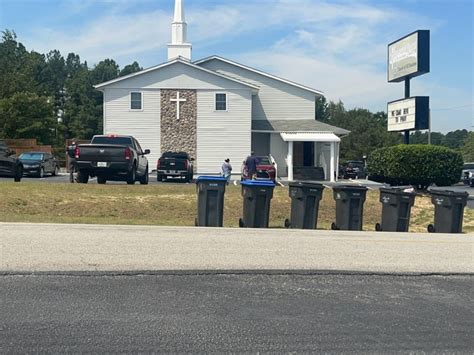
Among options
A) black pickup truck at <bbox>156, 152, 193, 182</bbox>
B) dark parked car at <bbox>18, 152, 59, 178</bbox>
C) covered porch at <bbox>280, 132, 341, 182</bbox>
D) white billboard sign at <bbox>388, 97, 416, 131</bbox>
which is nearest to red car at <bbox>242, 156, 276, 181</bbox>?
black pickup truck at <bbox>156, 152, 193, 182</bbox>

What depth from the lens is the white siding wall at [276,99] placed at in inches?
1612

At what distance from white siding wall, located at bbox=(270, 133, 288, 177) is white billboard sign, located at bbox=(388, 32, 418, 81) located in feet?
37.6

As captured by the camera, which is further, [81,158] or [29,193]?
[81,158]

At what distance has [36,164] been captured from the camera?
32.4m

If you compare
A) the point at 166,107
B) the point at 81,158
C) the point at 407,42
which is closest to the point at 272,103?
the point at 166,107

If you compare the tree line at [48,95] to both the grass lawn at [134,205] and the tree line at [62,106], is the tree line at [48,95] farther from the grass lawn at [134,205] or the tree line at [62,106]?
the grass lawn at [134,205]

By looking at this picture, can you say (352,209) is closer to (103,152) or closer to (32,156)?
(103,152)

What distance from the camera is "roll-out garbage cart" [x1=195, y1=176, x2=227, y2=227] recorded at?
13.2 m

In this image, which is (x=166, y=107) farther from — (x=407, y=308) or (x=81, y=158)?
(x=407, y=308)

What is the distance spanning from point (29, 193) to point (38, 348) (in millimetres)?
13323

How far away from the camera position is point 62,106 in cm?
8762

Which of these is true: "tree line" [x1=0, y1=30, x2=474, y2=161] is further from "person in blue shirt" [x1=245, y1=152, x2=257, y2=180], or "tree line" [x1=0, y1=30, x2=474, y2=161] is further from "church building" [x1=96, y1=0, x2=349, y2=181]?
"person in blue shirt" [x1=245, y1=152, x2=257, y2=180]

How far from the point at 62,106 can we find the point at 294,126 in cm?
5760

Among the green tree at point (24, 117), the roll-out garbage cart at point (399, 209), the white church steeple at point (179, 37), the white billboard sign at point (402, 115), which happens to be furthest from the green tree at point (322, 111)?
the roll-out garbage cart at point (399, 209)
